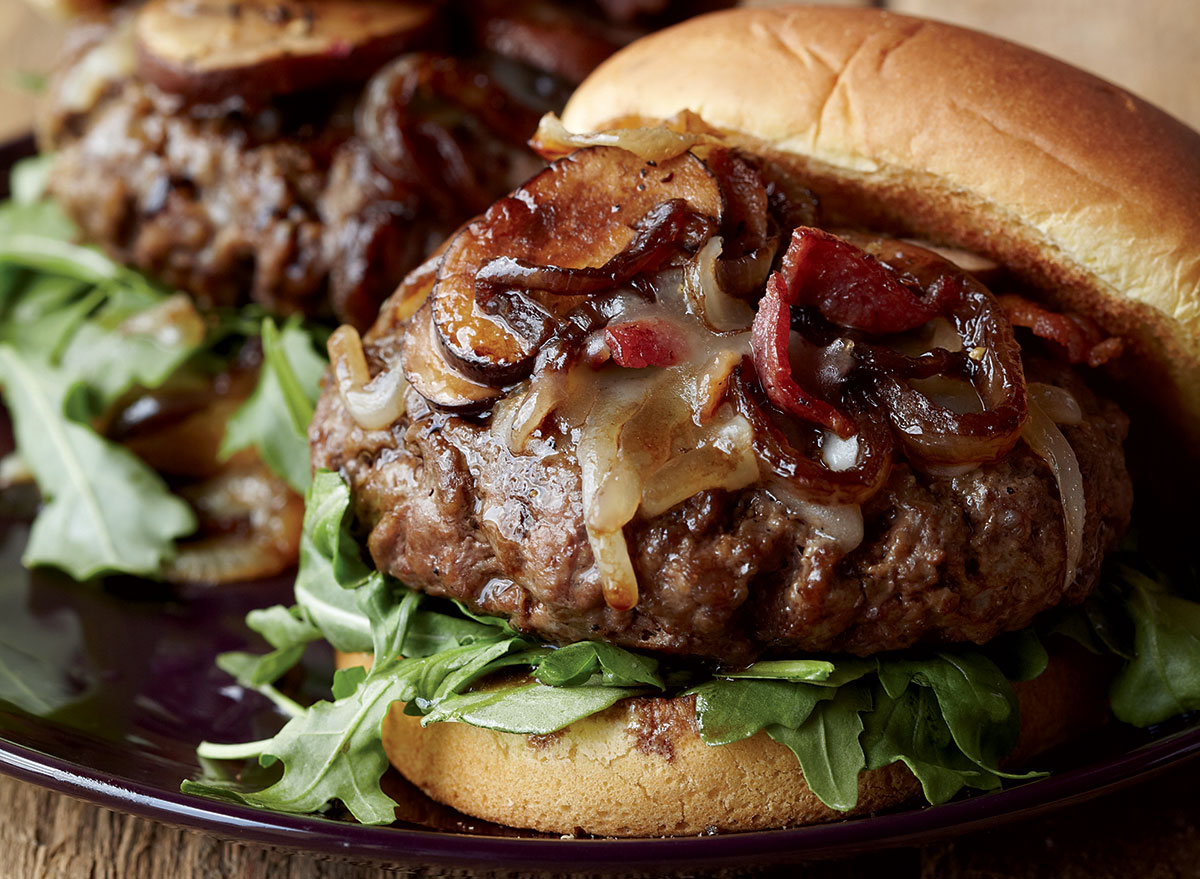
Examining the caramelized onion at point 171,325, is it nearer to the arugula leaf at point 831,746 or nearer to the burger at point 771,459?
the burger at point 771,459

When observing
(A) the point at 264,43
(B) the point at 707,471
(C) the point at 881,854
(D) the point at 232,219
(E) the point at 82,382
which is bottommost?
(E) the point at 82,382

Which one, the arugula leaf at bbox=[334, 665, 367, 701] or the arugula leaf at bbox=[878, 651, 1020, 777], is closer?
the arugula leaf at bbox=[878, 651, 1020, 777]

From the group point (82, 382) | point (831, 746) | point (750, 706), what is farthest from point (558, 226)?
point (82, 382)

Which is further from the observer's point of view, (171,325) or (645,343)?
(171,325)

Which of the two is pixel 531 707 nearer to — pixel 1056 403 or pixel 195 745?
pixel 195 745

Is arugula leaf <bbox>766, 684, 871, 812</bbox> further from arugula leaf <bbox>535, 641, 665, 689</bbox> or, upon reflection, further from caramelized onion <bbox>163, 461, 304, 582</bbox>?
caramelized onion <bbox>163, 461, 304, 582</bbox>

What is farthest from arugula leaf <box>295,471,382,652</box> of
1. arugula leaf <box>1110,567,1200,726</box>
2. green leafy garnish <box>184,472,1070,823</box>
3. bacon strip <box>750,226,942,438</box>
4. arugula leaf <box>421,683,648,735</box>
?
arugula leaf <box>1110,567,1200,726</box>

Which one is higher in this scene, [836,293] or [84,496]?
[836,293]
